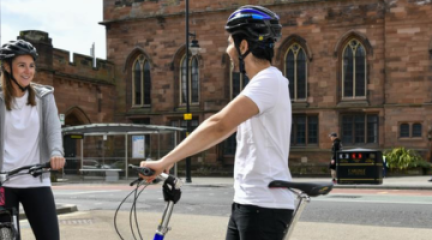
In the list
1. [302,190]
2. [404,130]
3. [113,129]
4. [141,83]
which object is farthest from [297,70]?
[302,190]

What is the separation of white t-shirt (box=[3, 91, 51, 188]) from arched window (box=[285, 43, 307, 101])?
27.5 m

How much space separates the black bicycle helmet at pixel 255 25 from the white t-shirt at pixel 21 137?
180 centimetres

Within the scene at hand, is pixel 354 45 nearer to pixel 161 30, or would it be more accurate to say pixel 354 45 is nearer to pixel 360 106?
pixel 360 106

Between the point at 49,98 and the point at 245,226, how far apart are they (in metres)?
1.98

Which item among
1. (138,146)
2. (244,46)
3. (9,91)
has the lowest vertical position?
(138,146)

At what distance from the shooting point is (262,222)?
300cm

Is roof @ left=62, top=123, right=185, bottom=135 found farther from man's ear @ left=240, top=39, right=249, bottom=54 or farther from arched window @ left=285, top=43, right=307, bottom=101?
man's ear @ left=240, top=39, right=249, bottom=54

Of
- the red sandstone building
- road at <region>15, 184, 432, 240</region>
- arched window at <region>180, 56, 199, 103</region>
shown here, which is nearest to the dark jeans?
road at <region>15, 184, 432, 240</region>

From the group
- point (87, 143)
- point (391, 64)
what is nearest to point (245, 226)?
point (391, 64)

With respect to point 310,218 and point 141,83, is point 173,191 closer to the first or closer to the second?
point 310,218

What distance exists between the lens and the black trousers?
4.18 meters

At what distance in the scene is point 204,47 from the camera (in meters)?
33.0

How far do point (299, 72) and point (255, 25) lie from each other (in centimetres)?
2872

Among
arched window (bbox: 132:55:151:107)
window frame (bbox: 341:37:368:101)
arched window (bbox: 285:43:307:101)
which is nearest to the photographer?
window frame (bbox: 341:37:368:101)
